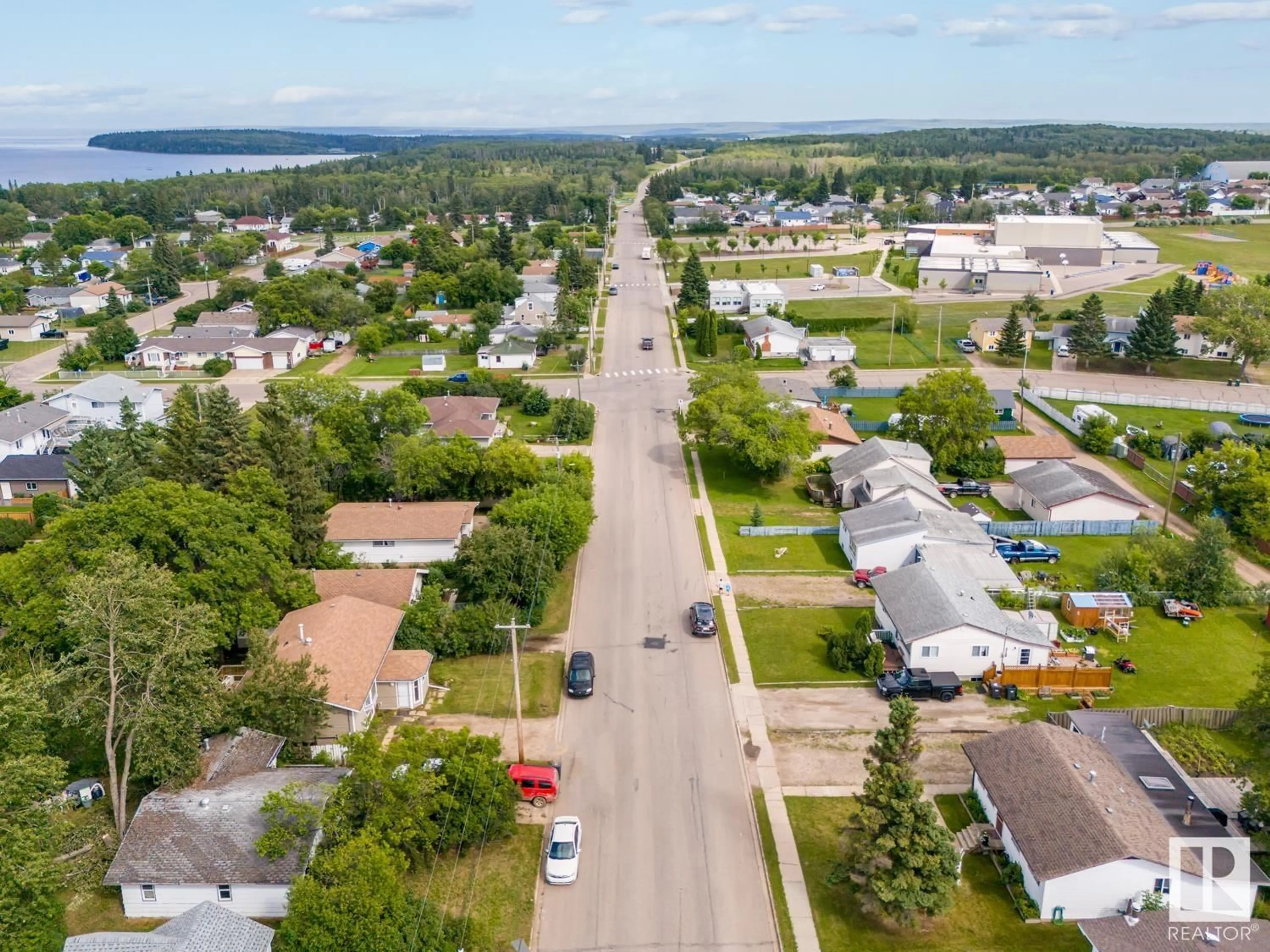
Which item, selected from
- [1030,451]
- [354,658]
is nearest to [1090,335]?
[1030,451]

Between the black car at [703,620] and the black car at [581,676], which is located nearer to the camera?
the black car at [581,676]

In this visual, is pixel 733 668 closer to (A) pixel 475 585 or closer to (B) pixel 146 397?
(A) pixel 475 585

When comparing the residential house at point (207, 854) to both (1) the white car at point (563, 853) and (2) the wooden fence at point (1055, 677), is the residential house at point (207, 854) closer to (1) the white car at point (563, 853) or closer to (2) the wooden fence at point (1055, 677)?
(1) the white car at point (563, 853)

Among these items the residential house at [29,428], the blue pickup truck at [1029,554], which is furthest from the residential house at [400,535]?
the residential house at [29,428]

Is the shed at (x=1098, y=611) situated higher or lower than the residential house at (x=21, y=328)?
lower

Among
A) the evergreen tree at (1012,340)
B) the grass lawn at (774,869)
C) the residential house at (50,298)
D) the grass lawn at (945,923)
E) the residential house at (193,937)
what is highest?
the residential house at (50,298)

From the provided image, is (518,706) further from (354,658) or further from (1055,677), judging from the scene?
(1055,677)

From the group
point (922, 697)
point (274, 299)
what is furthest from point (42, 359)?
point (922, 697)
